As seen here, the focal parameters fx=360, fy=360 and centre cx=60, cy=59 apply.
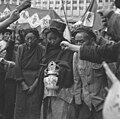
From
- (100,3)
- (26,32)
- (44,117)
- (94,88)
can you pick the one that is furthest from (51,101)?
(100,3)

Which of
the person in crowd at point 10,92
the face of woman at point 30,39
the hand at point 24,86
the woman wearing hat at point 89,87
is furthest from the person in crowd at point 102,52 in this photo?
the person in crowd at point 10,92

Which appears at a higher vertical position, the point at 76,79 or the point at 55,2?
the point at 55,2

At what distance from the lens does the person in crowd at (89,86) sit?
4676 mm

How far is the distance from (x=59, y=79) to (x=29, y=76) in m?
0.82

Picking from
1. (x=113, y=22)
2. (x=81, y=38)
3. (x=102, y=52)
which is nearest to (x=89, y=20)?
(x=81, y=38)

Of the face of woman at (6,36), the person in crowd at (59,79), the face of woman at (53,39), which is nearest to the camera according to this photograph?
the person in crowd at (59,79)

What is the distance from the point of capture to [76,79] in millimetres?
4855

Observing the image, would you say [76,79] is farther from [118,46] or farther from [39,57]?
[118,46]

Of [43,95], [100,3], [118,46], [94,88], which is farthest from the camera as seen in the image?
[100,3]

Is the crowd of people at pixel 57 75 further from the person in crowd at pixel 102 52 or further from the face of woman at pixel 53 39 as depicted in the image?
the person in crowd at pixel 102 52

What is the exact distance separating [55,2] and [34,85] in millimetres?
9551

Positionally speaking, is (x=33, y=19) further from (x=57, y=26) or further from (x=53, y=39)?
(x=53, y=39)

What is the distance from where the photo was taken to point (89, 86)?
4703 mm

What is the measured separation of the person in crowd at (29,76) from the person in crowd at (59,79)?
10.7 inches
